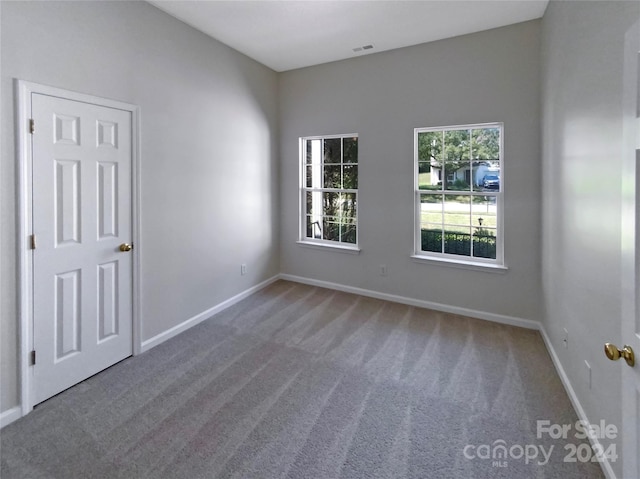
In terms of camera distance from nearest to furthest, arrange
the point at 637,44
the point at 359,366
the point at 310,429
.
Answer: the point at 637,44, the point at 310,429, the point at 359,366

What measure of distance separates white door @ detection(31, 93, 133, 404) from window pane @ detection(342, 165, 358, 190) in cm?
266

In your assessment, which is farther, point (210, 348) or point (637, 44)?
point (210, 348)

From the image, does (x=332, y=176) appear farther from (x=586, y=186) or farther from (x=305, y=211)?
(x=586, y=186)

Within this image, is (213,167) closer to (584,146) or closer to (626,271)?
(584,146)

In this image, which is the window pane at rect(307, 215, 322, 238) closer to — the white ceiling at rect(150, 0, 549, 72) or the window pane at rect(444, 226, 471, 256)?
the window pane at rect(444, 226, 471, 256)

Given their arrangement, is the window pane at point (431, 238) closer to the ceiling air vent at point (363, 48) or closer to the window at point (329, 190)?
the window at point (329, 190)

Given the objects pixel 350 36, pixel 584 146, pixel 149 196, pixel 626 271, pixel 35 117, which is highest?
pixel 350 36

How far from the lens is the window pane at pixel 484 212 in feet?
11.7

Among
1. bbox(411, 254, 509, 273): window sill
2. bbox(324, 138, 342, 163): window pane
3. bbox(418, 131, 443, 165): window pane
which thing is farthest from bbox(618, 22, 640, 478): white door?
bbox(324, 138, 342, 163): window pane

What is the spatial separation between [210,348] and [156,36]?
9.44 ft

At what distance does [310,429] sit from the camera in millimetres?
1988

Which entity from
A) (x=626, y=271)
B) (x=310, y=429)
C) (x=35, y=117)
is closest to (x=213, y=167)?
(x=35, y=117)

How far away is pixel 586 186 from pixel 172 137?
10.9 ft

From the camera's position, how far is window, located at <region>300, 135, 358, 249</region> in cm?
448
